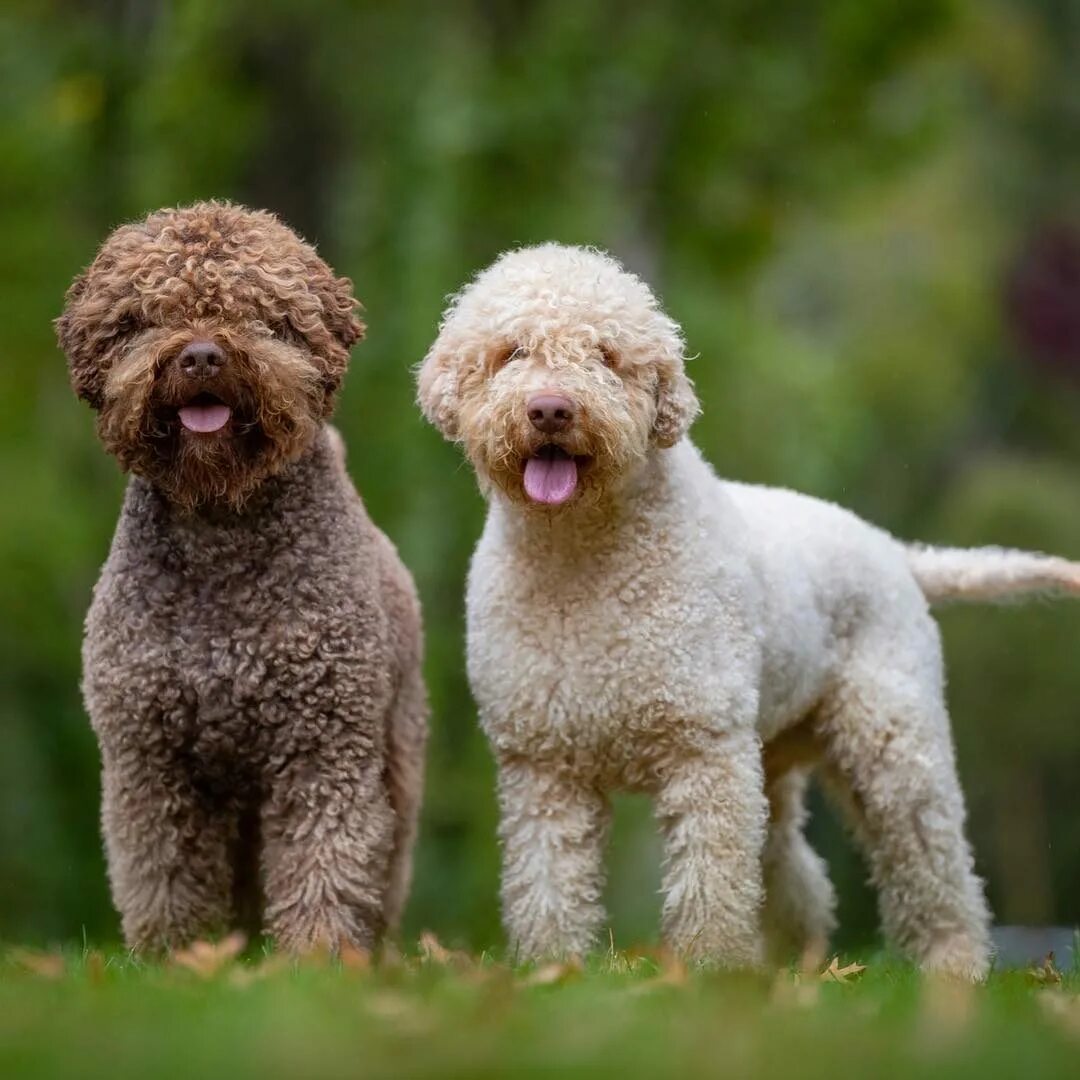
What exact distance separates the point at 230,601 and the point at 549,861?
118 centimetres

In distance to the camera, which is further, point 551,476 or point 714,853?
point 714,853

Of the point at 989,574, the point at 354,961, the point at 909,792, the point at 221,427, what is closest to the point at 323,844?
the point at 354,961

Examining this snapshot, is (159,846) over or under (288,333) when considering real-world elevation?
under

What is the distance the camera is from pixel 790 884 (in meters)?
7.04

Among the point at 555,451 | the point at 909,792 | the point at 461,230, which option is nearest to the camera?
the point at 555,451

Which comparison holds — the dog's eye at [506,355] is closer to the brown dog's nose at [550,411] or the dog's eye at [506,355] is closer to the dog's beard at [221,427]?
the brown dog's nose at [550,411]

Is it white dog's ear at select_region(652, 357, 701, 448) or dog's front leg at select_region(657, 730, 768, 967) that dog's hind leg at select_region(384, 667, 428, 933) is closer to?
dog's front leg at select_region(657, 730, 768, 967)

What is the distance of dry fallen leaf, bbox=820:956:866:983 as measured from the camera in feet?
17.5

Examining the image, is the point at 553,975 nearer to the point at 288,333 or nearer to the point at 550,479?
the point at 550,479

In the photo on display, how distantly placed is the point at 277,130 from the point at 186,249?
10580 millimetres

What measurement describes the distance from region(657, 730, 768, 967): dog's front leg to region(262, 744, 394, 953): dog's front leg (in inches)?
34.0

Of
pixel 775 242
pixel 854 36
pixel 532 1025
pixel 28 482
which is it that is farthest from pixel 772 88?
pixel 532 1025

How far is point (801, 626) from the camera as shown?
20.3 ft

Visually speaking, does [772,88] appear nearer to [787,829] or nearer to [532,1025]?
[787,829]
